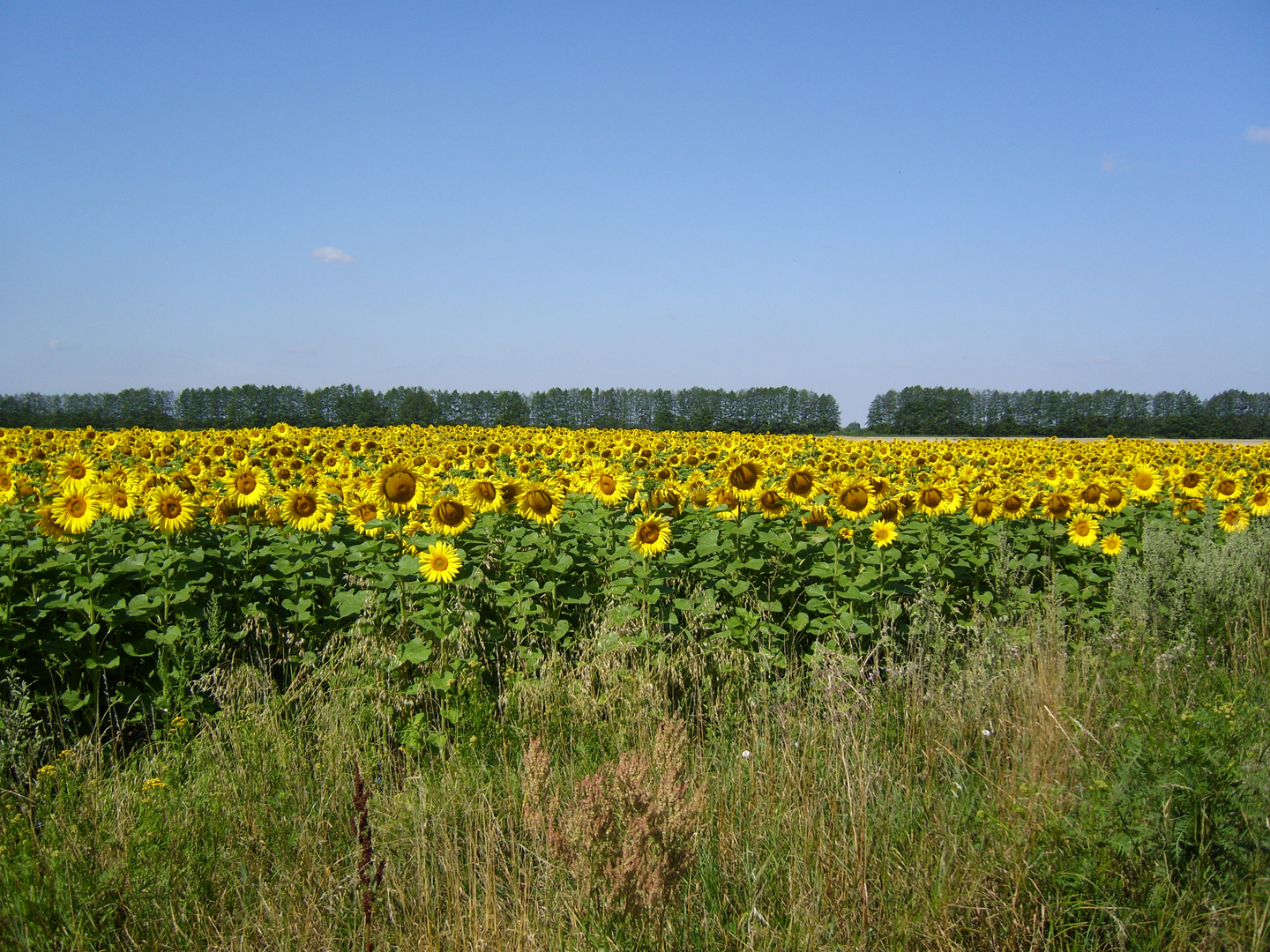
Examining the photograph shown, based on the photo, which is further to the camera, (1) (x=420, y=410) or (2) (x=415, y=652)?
(1) (x=420, y=410)

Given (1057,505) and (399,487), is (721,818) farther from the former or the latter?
(1057,505)

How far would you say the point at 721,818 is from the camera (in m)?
3.02

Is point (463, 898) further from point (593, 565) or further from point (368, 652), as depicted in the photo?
point (593, 565)

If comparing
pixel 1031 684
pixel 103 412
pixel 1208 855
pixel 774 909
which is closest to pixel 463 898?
pixel 774 909

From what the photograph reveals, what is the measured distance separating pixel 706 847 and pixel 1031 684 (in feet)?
7.07

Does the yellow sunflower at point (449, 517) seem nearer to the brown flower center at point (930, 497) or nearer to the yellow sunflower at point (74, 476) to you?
the yellow sunflower at point (74, 476)

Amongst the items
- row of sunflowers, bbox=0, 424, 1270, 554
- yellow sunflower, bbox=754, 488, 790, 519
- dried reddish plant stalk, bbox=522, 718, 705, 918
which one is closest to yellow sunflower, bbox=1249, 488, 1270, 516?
row of sunflowers, bbox=0, 424, 1270, 554

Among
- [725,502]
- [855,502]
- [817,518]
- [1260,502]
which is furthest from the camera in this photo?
[1260,502]

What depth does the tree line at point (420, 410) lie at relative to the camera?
35.4 meters

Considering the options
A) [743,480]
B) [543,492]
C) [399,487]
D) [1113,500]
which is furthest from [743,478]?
[1113,500]

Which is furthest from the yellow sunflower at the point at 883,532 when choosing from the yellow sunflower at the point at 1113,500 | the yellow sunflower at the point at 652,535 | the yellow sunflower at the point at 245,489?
the yellow sunflower at the point at 245,489

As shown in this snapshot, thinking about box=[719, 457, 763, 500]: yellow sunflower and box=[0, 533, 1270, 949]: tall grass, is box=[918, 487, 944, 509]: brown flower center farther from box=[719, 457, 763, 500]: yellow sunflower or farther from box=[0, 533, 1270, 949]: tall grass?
box=[0, 533, 1270, 949]: tall grass

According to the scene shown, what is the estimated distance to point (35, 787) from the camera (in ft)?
10.7

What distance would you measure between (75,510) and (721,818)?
176 inches
